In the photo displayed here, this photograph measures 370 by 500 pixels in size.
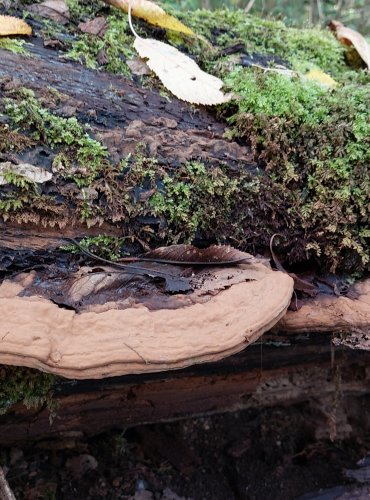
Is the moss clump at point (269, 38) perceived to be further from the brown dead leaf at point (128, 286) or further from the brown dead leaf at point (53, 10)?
the brown dead leaf at point (128, 286)

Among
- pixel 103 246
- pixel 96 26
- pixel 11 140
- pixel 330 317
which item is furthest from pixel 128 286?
pixel 96 26

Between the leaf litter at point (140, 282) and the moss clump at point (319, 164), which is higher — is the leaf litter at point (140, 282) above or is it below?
below

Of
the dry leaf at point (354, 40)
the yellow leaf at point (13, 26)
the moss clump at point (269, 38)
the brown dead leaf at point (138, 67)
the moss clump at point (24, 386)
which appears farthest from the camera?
the dry leaf at point (354, 40)

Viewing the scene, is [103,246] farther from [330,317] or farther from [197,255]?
[330,317]

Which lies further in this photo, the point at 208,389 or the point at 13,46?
the point at 208,389

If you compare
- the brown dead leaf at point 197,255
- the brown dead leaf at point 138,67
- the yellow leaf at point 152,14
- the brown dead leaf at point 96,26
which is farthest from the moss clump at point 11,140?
the yellow leaf at point 152,14
